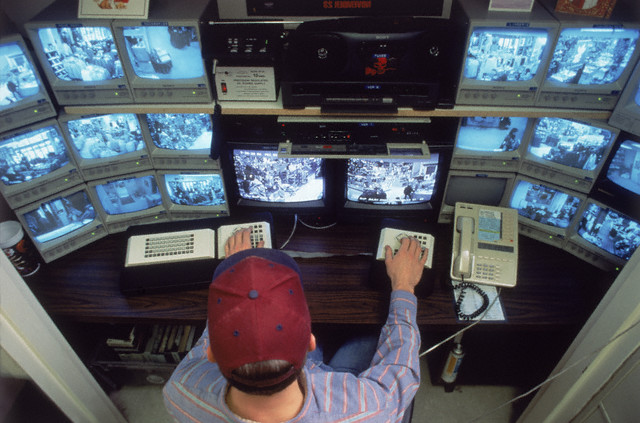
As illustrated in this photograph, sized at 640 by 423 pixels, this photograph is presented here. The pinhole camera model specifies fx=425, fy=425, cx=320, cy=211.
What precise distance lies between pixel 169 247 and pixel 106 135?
Answer: 1.86 feet

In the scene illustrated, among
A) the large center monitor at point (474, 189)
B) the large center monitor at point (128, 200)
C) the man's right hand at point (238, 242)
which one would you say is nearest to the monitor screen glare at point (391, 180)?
the large center monitor at point (474, 189)

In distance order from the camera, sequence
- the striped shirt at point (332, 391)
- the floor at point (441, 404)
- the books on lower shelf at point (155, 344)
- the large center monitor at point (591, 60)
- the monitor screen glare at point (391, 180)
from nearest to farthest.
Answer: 1. the striped shirt at point (332, 391)
2. the large center monitor at point (591, 60)
3. the monitor screen glare at point (391, 180)
4. the books on lower shelf at point (155, 344)
5. the floor at point (441, 404)

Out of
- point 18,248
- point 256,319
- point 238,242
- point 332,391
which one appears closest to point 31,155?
point 18,248

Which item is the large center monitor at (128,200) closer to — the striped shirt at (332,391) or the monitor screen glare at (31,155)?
the monitor screen glare at (31,155)

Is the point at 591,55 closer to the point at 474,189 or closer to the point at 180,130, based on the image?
the point at 474,189

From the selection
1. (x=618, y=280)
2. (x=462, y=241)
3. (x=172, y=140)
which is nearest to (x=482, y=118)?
(x=462, y=241)

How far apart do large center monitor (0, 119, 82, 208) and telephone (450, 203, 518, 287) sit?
68.7 inches

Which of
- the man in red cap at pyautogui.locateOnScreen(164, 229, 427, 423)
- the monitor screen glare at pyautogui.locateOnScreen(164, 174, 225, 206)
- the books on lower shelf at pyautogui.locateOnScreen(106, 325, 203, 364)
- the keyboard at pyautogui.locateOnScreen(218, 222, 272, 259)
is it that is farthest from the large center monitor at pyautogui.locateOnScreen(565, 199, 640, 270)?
the books on lower shelf at pyautogui.locateOnScreen(106, 325, 203, 364)

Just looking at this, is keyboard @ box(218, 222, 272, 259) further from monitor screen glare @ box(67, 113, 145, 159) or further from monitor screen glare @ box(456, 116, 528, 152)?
monitor screen glare @ box(456, 116, 528, 152)

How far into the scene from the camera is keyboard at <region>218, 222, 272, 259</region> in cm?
196

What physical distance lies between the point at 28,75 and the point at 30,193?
49cm

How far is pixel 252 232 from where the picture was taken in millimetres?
1979

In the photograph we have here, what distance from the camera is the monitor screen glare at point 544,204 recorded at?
1.93 metres

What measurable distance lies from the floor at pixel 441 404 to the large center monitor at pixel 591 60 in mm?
1578
